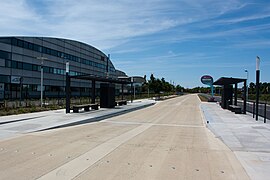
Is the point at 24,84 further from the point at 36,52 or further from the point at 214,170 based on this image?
the point at 214,170

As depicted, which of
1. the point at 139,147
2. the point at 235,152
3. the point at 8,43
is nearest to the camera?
the point at 235,152

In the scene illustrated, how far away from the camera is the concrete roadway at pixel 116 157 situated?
19.2 feet

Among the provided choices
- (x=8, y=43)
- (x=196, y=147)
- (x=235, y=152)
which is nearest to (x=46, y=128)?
(x=196, y=147)

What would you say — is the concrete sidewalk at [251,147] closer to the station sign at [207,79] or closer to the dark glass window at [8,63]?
the dark glass window at [8,63]

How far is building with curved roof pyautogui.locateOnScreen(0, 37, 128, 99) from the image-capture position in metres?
40.3

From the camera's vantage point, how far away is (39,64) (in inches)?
1889

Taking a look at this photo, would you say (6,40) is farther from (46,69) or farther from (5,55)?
(46,69)

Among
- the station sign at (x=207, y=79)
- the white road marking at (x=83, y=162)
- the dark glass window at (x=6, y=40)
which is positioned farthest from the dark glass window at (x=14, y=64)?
the white road marking at (x=83, y=162)

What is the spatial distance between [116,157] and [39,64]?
4438 cm

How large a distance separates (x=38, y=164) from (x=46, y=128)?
20.0 ft

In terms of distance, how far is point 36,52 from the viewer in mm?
47125

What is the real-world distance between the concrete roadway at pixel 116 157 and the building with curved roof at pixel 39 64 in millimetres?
21887

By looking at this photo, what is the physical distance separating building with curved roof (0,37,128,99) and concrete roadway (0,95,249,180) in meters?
21.9

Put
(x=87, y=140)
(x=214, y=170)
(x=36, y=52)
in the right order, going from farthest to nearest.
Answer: (x=36, y=52), (x=87, y=140), (x=214, y=170)
